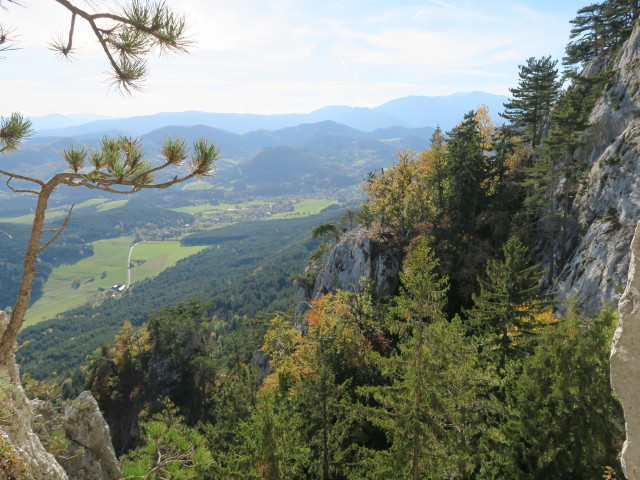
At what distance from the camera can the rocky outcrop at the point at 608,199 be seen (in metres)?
22.5

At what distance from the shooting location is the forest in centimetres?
1197

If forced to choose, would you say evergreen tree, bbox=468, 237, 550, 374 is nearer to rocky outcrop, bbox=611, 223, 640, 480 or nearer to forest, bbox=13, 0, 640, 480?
forest, bbox=13, 0, 640, 480

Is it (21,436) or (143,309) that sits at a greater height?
(21,436)

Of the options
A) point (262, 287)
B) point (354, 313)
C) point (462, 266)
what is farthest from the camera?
point (262, 287)

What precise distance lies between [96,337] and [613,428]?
162 metres

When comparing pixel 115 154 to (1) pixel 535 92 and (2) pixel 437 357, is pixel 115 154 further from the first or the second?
(1) pixel 535 92

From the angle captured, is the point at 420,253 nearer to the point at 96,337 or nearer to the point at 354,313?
the point at 354,313

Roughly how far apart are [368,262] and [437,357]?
24.6m

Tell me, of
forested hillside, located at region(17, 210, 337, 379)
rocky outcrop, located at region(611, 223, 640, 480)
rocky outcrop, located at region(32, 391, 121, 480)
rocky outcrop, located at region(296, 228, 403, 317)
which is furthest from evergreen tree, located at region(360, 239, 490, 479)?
forested hillside, located at region(17, 210, 337, 379)

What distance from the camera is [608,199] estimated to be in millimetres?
25625

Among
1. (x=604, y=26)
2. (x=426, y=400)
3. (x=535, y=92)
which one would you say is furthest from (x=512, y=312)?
(x=604, y=26)

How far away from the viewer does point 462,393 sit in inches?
466

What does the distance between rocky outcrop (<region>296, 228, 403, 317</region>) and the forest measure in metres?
0.89

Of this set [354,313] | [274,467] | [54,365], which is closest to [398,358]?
[274,467]
